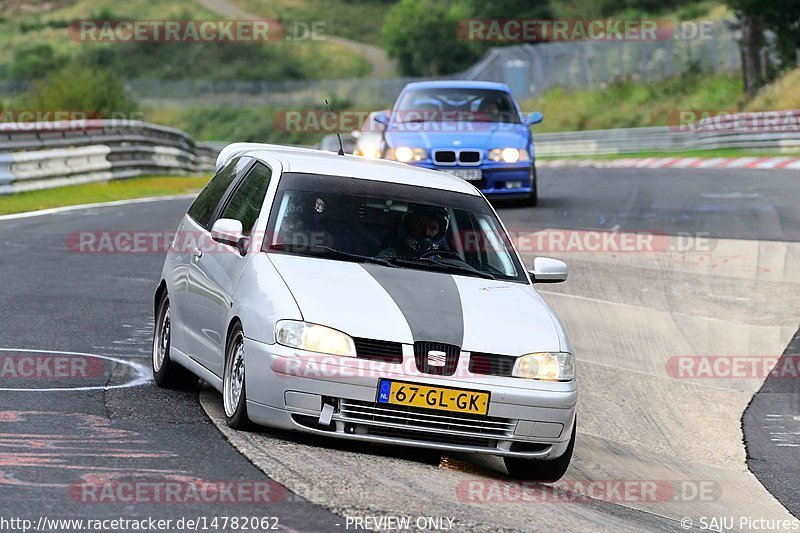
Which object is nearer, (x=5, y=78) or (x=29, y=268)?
(x=29, y=268)

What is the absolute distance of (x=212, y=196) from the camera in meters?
9.23

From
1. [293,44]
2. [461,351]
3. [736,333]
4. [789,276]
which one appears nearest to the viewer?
[461,351]

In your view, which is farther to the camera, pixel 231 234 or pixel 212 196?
pixel 212 196

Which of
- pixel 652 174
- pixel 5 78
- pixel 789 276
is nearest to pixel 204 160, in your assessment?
pixel 652 174

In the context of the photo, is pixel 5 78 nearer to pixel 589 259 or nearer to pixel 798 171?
pixel 798 171

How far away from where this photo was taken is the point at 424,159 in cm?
1897

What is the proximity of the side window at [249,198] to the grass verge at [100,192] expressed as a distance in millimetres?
10912

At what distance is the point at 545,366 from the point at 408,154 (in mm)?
11873

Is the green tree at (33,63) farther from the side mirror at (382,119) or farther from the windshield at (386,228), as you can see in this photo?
the windshield at (386,228)

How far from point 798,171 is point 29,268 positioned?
Result: 54.5ft

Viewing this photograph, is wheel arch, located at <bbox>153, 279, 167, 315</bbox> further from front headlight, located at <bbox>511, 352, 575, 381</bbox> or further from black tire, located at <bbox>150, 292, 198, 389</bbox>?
front headlight, located at <bbox>511, 352, 575, 381</bbox>

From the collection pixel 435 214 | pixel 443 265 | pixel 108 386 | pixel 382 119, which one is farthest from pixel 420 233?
pixel 382 119

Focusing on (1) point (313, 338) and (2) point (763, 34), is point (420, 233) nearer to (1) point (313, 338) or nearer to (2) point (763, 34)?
(1) point (313, 338)

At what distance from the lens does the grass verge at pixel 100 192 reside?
804 inches
